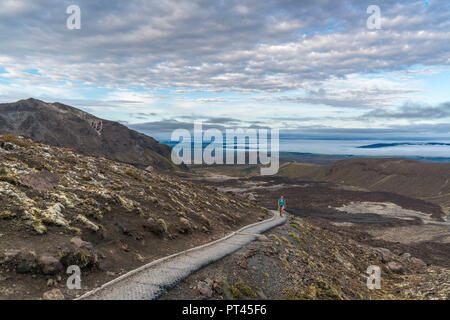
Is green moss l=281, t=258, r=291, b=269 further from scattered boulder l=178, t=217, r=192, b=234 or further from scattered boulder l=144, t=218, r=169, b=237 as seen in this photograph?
scattered boulder l=144, t=218, r=169, b=237

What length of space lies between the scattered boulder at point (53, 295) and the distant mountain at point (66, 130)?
5854 inches

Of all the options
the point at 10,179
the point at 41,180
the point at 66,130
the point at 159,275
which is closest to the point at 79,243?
the point at 159,275

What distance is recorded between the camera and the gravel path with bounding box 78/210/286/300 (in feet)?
33.7

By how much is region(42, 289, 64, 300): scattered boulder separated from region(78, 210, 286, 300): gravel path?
683mm

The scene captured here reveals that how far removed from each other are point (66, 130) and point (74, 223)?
580ft

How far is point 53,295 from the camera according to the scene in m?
9.59

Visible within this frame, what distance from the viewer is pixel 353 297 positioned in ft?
61.1

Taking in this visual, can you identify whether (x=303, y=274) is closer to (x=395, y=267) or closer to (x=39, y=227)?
(x=39, y=227)

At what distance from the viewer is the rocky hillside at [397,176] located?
132m

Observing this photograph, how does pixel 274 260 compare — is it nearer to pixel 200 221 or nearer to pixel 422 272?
pixel 200 221

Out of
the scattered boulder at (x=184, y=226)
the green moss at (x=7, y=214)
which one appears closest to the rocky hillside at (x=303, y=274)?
the scattered boulder at (x=184, y=226)
